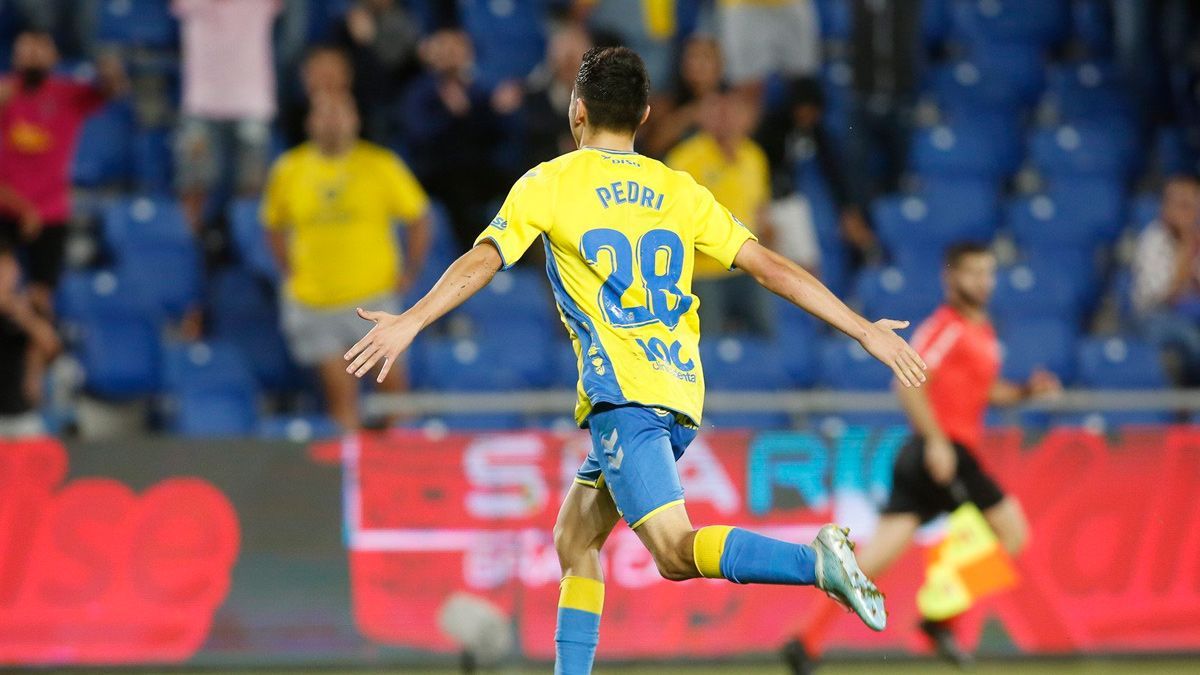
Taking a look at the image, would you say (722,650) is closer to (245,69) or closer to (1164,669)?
(1164,669)

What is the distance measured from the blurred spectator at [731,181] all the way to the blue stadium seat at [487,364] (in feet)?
3.72

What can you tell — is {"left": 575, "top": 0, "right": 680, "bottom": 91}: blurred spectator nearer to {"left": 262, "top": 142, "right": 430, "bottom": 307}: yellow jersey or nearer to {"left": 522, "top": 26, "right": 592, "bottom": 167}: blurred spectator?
{"left": 522, "top": 26, "right": 592, "bottom": 167}: blurred spectator

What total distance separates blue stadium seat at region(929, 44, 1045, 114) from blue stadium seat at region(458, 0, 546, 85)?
10.9ft

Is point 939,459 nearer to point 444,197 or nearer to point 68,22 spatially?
point 444,197

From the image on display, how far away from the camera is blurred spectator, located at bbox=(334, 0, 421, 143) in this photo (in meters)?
11.7

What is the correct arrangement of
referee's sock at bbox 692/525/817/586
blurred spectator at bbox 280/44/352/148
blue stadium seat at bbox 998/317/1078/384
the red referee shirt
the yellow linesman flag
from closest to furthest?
referee's sock at bbox 692/525/817/586
the red referee shirt
the yellow linesman flag
blurred spectator at bbox 280/44/352/148
blue stadium seat at bbox 998/317/1078/384

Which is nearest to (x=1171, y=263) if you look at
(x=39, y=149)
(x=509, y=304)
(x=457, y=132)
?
(x=509, y=304)

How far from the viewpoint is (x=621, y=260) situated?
5.21m

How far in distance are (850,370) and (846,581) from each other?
6.32 m

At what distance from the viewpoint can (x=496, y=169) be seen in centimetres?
1140

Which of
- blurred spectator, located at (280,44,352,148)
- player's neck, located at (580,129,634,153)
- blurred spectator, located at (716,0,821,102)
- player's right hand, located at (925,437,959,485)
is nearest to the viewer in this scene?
player's neck, located at (580,129,634,153)

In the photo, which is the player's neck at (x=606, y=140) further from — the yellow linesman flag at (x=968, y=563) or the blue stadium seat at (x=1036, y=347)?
the blue stadium seat at (x=1036, y=347)

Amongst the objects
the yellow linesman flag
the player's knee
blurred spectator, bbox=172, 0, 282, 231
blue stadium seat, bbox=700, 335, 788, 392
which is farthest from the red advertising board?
the player's knee

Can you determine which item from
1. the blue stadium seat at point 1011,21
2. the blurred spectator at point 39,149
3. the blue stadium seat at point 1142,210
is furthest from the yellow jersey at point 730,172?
the blurred spectator at point 39,149
